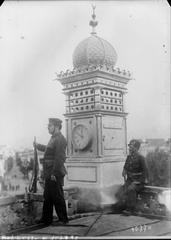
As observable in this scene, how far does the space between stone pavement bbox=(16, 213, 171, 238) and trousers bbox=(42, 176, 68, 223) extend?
80mm

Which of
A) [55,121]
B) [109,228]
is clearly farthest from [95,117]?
[109,228]

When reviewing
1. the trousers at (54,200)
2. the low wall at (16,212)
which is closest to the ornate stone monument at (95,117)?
the trousers at (54,200)

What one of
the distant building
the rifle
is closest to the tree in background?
the distant building

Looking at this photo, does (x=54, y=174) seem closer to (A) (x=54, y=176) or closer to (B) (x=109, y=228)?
(A) (x=54, y=176)

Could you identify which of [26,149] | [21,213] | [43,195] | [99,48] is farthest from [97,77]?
[21,213]

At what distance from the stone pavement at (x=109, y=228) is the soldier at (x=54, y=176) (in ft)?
0.31

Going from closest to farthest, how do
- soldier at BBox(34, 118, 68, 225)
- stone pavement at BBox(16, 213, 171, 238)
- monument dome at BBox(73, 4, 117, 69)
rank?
1. stone pavement at BBox(16, 213, 171, 238)
2. soldier at BBox(34, 118, 68, 225)
3. monument dome at BBox(73, 4, 117, 69)

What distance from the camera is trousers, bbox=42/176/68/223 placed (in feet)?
8.80

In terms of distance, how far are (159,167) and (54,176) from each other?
0.84 m

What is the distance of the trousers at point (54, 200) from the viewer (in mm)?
2682

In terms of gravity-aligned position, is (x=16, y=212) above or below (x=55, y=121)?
below

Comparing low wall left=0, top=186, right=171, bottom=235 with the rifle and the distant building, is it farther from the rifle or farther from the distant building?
the distant building

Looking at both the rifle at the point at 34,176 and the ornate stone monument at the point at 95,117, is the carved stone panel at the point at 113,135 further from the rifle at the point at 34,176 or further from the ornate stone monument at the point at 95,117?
the rifle at the point at 34,176

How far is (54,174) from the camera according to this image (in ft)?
8.73
